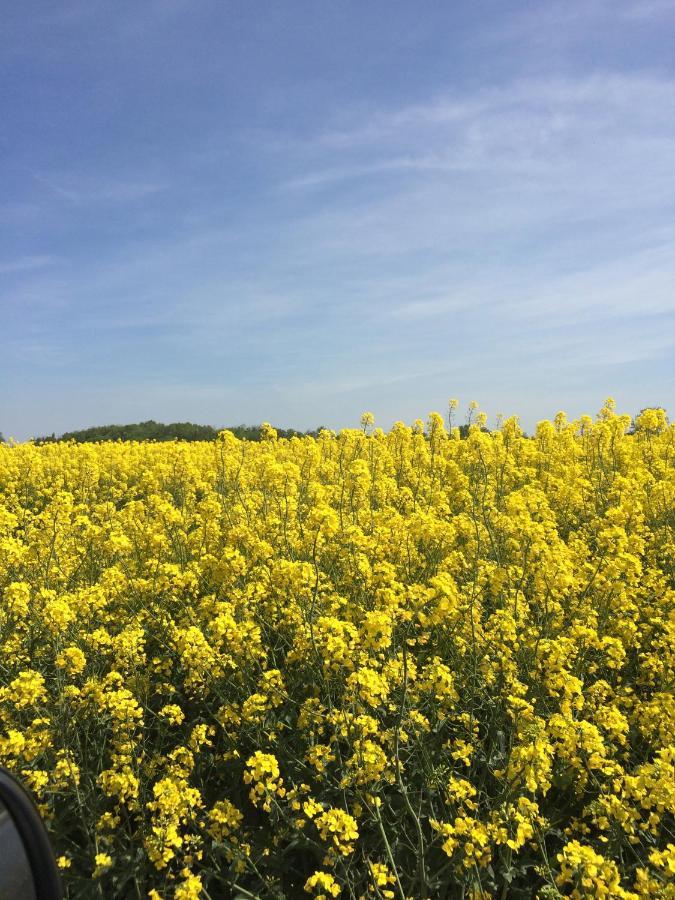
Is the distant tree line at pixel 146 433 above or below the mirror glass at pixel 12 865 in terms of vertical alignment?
above

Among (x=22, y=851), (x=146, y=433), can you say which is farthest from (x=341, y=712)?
(x=146, y=433)

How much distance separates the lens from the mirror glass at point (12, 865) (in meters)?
1.34

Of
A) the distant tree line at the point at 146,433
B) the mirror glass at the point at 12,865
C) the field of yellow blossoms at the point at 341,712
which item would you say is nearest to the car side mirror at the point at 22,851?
the mirror glass at the point at 12,865

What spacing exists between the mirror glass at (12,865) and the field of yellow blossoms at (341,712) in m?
1.16

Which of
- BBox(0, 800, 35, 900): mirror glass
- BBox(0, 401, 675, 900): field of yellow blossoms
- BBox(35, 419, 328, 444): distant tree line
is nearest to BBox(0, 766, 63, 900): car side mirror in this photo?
BBox(0, 800, 35, 900): mirror glass

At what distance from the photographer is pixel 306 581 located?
3.66 meters

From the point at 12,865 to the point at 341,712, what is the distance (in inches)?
68.0

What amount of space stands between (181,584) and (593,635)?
2.61 m

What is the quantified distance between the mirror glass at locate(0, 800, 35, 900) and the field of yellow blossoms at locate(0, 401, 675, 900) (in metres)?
1.16

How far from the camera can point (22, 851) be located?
4.60ft

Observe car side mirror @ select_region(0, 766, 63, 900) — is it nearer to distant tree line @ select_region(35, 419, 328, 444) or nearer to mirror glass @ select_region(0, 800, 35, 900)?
mirror glass @ select_region(0, 800, 35, 900)

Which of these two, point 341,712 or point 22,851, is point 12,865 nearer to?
point 22,851

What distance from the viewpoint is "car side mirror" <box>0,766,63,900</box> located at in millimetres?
1353

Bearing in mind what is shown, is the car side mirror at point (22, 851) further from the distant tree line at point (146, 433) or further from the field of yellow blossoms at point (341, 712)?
the distant tree line at point (146, 433)
